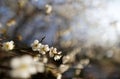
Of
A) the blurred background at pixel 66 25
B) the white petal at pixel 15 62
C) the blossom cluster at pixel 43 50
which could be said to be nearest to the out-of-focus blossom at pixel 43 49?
the blossom cluster at pixel 43 50

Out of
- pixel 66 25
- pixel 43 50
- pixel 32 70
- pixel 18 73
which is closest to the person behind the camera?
pixel 18 73

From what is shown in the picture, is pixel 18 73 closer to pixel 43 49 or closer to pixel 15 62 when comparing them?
pixel 15 62

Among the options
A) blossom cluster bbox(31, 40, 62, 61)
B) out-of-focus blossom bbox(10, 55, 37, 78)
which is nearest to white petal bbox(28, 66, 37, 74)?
out-of-focus blossom bbox(10, 55, 37, 78)

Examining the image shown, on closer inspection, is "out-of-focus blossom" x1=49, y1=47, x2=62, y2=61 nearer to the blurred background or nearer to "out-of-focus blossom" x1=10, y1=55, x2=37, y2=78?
"out-of-focus blossom" x1=10, y1=55, x2=37, y2=78

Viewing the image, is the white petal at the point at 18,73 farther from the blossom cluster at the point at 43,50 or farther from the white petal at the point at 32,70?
the blossom cluster at the point at 43,50

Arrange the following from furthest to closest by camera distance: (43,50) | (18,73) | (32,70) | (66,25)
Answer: (66,25) < (43,50) < (32,70) < (18,73)

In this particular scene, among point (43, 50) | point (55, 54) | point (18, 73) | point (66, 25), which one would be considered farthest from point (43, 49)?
point (66, 25)

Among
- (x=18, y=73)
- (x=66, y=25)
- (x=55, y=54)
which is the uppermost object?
(x=66, y=25)

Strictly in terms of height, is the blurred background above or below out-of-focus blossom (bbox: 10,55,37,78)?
above

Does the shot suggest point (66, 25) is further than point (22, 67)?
Yes
